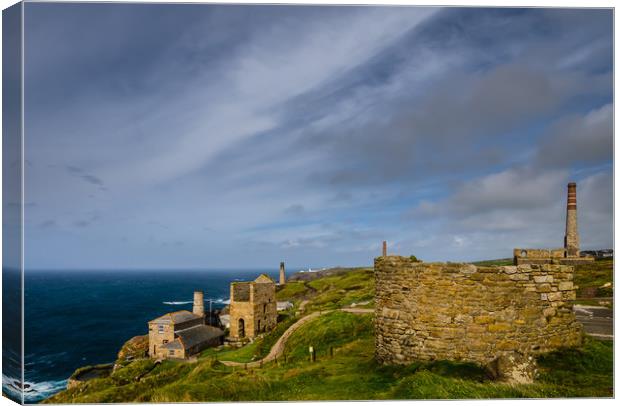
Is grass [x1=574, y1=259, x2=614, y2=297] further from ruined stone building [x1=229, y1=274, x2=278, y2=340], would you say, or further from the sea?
the sea

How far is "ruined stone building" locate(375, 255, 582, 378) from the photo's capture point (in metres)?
8.27

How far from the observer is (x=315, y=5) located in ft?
34.0

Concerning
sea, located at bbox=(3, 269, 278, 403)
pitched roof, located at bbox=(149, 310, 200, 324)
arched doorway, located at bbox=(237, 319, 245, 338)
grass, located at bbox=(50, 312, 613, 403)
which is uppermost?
grass, located at bbox=(50, 312, 613, 403)

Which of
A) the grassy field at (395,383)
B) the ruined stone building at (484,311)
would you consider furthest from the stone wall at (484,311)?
the grassy field at (395,383)

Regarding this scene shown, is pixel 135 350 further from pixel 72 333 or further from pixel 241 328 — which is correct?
pixel 72 333

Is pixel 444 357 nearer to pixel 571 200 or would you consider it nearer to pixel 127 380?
pixel 571 200

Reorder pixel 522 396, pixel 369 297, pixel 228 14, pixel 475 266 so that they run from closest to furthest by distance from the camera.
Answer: pixel 522 396
pixel 475 266
pixel 228 14
pixel 369 297

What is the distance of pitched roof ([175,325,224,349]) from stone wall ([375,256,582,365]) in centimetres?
3010

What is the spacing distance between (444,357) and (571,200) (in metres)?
16.8

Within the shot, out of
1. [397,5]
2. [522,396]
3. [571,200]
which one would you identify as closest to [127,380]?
[522,396]

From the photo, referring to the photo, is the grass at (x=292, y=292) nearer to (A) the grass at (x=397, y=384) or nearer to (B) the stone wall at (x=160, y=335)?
(B) the stone wall at (x=160, y=335)

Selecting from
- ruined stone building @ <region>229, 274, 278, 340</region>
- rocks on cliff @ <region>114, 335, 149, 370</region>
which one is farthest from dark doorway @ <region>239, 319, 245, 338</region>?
rocks on cliff @ <region>114, 335, 149, 370</region>

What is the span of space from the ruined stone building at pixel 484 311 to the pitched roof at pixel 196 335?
30.0 m

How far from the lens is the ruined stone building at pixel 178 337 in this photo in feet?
112
